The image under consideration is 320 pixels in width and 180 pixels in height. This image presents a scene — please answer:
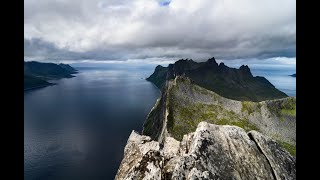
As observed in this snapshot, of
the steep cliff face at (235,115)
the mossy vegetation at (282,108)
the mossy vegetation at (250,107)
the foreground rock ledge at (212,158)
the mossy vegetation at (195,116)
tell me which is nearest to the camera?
the foreground rock ledge at (212,158)

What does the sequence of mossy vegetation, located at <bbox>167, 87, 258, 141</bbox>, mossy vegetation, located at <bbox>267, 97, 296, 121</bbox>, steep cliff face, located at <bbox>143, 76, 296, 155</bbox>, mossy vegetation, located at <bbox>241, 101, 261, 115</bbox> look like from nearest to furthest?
mossy vegetation, located at <bbox>167, 87, 258, 141</bbox>, steep cliff face, located at <bbox>143, 76, 296, 155</bbox>, mossy vegetation, located at <bbox>267, 97, 296, 121</bbox>, mossy vegetation, located at <bbox>241, 101, 261, 115</bbox>

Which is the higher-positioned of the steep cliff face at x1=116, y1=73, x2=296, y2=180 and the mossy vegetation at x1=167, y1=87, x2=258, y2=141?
the steep cliff face at x1=116, y1=73, x2=296, y2=180

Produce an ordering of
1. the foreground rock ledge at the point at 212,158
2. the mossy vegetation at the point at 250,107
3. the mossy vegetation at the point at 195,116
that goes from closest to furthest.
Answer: the foreground rock ledge at the point at 212,158
the mossy vegetation at the point at 195,116
the mossy vegetation at the point at 250,107

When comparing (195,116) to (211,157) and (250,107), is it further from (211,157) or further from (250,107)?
(211,157)

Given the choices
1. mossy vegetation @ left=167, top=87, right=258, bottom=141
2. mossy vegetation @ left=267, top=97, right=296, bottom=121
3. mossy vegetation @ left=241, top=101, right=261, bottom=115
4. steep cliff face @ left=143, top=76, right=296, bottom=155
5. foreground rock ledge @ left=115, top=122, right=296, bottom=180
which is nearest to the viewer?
foreground rock ledge @ left=115, top=122, right=296, bottom=180

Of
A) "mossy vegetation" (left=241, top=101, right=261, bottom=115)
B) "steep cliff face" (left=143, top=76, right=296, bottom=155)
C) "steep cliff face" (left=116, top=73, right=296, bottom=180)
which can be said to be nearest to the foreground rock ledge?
"steep cliff face" (left=116, top=73, right=296, bottom=180)

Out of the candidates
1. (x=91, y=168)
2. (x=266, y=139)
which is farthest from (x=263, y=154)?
(x=91, y=168)

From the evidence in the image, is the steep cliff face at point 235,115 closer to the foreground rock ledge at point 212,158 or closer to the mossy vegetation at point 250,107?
the mossy vegetation at point 250,107

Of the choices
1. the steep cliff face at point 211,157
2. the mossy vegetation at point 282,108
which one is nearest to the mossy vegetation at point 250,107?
the mossy vegetation at point 282,108

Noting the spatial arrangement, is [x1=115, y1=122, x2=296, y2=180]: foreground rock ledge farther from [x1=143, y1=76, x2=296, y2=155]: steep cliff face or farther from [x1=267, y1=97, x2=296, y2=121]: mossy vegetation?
[x1=267, y1=97, x2=296, y2=121]: mossy vegetation
